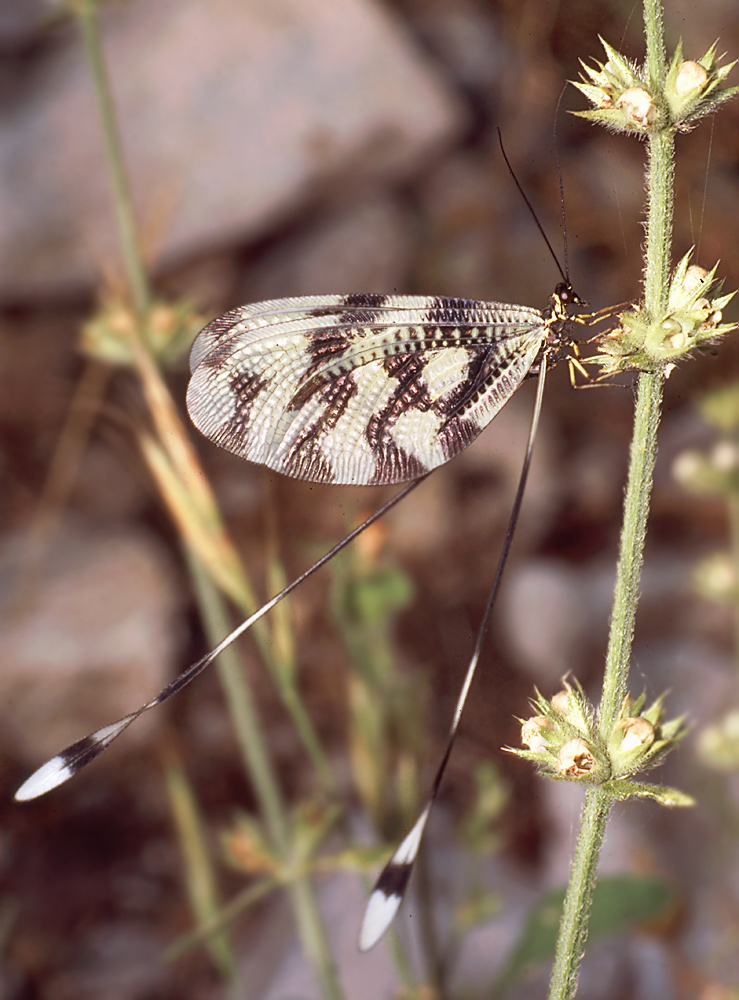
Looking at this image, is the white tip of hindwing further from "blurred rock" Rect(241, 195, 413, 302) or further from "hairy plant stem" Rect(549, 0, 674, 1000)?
"blurred rock" Rect(241, 195, 413, 302)

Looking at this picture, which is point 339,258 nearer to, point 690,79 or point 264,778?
point 264,778

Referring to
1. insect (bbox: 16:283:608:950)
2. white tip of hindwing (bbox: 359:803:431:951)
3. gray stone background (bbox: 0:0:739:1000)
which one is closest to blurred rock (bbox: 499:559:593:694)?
gray stone background (bbox: 0:0:739:1000)

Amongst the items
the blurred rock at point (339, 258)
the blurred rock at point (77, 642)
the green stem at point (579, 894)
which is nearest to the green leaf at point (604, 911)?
the green stem at point (579, 894)

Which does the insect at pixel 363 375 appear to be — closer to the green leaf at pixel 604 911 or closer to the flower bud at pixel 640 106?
the flower bud at pixel 640 106

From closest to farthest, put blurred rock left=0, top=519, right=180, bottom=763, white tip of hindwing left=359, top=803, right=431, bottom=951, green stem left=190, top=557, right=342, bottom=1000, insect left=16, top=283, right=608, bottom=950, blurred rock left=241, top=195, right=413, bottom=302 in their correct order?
white tip of hindwing left=359, top=803, right=431, bottom=951, insect left=16, top=283, right=608, bottom=950, green stem left=190, top=557, right=342, bottom=1000, blurred rock left=0, top=519, right=180, bottom=763, blurred rock left=241, top=195, right=413, bottom=302

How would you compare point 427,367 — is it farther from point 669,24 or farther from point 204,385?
point 669,24

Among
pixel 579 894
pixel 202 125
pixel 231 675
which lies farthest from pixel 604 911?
pixel 202 125

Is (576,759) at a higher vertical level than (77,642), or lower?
lower
